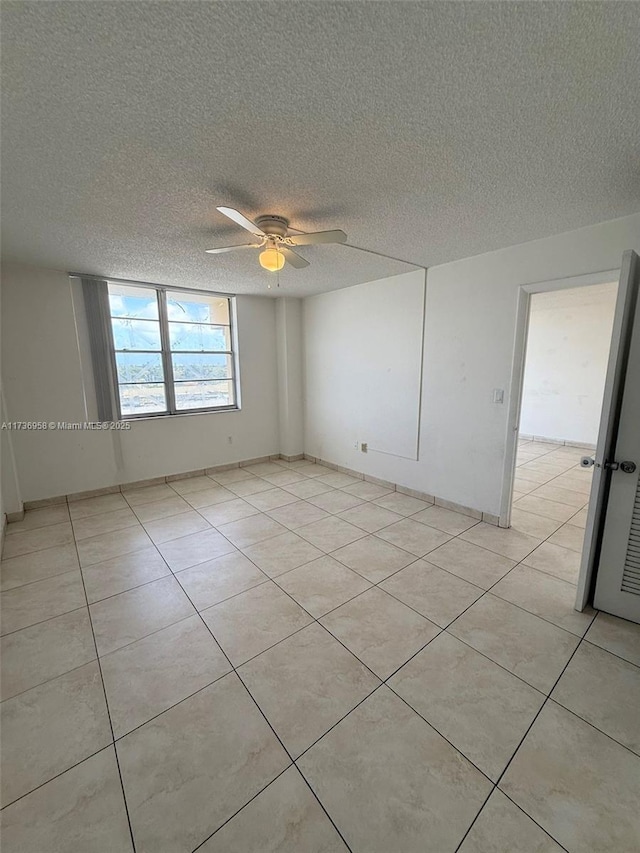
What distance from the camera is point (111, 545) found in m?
2.90

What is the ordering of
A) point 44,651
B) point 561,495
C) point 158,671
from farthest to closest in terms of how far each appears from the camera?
point 561,495, point 44,651, point 158,671

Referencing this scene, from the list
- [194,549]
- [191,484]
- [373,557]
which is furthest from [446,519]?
[191,484]

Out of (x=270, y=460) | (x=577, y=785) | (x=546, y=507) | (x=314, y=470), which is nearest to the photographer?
(x=577, y=785)

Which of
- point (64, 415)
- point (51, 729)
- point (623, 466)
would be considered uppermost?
point (64, 415)

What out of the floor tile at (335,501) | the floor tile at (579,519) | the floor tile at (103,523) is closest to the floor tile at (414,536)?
the floor tile at (335,501)

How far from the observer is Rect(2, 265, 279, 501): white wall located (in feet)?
11.0

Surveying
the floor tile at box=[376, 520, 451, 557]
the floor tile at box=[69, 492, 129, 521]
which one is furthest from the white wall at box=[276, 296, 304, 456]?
the floor tile at box=[376, 520, 451, 557]

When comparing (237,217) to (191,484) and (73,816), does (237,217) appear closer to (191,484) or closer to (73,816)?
(73,816)

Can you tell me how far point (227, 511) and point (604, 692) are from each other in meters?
3.08

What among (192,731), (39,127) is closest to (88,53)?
(39,127)

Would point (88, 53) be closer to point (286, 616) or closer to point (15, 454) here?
point (286, 616)

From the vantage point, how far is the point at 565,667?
67.1 inches

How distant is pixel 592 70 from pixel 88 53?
1.64m

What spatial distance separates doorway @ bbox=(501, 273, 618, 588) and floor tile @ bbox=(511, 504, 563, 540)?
49 millimetres
